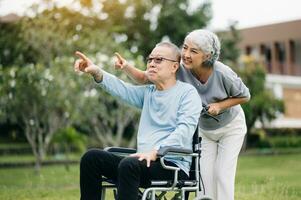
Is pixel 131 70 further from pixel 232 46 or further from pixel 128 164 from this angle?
pixel 232 46

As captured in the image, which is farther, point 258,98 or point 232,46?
point 232,46

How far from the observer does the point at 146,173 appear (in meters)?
4.31

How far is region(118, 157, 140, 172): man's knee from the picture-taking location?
419cm

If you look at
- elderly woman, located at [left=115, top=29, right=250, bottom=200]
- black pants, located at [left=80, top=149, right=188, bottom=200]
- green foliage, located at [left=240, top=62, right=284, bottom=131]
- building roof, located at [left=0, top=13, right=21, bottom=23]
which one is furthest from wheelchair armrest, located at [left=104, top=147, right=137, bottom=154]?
building roof, located at [left=0, top=13, right=21, bottom=23]

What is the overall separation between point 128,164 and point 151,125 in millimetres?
473

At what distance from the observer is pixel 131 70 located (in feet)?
15.7

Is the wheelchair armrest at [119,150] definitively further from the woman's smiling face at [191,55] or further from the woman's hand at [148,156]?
the woman's smiling face at [191,55]

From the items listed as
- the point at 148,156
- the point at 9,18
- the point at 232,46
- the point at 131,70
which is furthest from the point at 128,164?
the point at 232,46

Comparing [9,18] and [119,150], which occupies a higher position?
[9,18]

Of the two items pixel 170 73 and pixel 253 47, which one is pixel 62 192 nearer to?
pixel 170 73

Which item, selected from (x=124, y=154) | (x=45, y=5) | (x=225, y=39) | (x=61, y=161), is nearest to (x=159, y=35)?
(x=225, y=39)

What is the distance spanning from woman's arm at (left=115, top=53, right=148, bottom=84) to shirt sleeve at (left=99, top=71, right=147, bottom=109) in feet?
0.28

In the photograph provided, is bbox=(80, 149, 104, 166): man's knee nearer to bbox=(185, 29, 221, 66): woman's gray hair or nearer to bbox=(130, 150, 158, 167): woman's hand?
bbox=(130, 150, 158, 167): woman's hand

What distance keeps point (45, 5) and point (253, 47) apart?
23812mm
